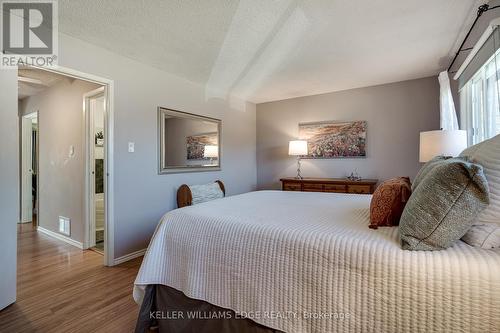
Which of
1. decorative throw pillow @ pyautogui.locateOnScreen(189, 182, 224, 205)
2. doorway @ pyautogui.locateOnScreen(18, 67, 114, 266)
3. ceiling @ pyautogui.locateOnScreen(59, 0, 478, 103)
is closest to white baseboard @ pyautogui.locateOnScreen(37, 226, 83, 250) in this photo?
doorway @ pyautogui.locateOnScreen(18, 67, 114, 266)

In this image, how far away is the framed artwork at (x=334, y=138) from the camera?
386 cm

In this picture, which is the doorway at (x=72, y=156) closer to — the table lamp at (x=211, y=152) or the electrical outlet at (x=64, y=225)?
the electrical outlet at (x=64, y=225)

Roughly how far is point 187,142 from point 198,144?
0.20 meters

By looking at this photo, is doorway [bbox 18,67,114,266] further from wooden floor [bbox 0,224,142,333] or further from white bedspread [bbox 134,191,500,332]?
white bedspread [bbox 134,191,500,332]

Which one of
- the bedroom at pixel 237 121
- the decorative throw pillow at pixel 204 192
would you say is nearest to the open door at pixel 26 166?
the bedroom at pixel 237 121

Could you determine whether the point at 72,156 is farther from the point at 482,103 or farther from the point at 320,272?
the point at 482,103

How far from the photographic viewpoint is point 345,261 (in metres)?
1.00

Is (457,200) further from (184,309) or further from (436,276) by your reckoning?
(184,309)

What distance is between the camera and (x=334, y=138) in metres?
4.05

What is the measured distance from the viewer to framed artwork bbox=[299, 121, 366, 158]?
3855 millimetres

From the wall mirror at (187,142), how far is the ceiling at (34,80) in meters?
1.61

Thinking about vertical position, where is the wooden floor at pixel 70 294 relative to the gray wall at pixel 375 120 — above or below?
below

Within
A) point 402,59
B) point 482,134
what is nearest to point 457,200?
point 482,134

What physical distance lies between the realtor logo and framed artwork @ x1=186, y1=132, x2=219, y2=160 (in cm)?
175
